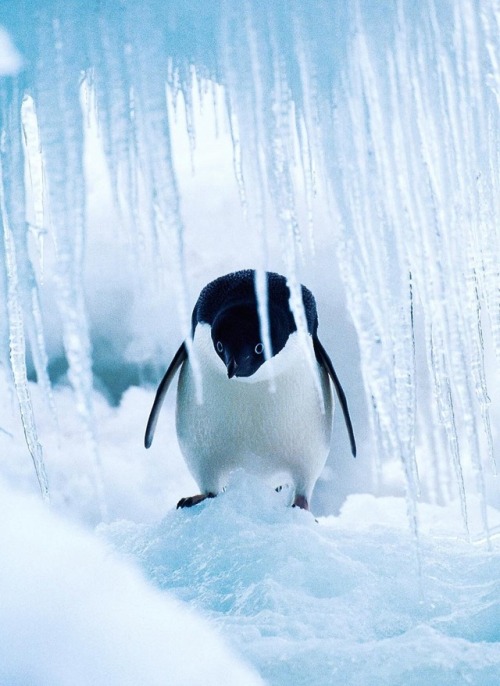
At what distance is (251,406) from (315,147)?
1.21m

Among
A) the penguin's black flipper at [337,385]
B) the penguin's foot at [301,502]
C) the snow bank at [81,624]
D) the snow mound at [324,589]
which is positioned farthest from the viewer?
the penguin's black flipper at [337,385]

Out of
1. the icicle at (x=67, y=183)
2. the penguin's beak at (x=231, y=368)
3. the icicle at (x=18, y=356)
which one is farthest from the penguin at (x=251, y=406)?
the icicle at (x=67, y=183)

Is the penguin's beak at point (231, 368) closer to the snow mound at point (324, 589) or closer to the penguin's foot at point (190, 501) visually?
the snow mound at point (324, 589)

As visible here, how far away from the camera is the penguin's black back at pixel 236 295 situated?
8.73 feet

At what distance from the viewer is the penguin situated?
105 inches

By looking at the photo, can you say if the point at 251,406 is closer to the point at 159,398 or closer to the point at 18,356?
the point at 159,398

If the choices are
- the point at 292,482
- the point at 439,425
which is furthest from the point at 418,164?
the point at 292,482

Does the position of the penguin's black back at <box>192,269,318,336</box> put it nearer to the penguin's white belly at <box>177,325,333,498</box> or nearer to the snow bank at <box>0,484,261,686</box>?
the penguin's white belly at <box>177,325,333,498</box>

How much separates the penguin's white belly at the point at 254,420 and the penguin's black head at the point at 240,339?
158 mm

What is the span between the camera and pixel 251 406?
107 inches

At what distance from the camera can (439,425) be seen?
1961mm

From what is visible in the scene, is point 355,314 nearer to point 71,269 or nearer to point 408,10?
point 71,269

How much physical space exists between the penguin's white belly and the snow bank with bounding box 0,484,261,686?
43.4 inches

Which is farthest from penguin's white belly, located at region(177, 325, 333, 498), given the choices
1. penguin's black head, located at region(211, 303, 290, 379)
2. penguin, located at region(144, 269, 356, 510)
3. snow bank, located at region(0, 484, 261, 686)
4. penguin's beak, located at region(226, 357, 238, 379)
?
snow bank, located at region(0, 484, 261, 686)
